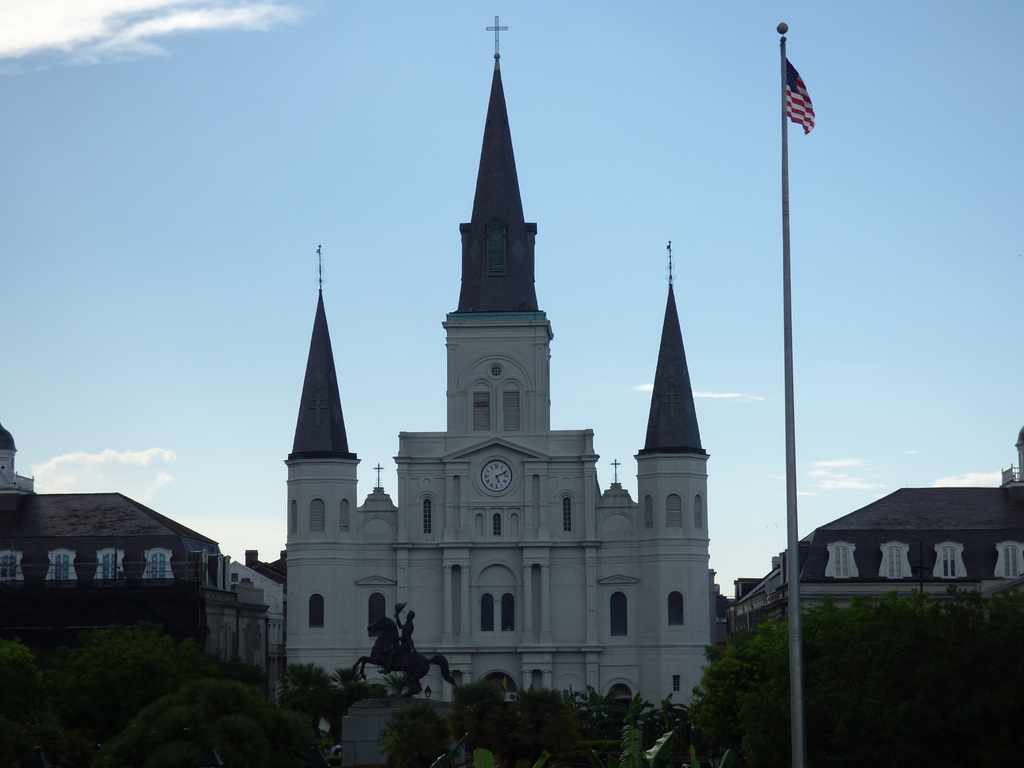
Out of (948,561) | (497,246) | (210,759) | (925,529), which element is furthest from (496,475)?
(210,759)

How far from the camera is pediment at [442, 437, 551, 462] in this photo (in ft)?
293

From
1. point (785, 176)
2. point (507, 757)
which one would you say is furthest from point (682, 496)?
point (785, 176)

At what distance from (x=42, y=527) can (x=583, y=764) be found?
44775 millimetres

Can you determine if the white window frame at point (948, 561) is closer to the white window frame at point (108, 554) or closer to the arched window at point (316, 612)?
the arched window at point (316, 612)

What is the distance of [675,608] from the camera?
289ft

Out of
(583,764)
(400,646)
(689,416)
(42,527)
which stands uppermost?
(689,416)

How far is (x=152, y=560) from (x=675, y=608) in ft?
89.1

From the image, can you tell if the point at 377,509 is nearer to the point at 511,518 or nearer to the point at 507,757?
the point at 511,518

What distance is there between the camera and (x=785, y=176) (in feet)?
119

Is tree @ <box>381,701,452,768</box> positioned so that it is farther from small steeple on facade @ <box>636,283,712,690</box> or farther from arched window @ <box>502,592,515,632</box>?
arched window @ <box>502,592,515,632</box>

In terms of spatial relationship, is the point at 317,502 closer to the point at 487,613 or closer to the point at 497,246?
the point at 487,613

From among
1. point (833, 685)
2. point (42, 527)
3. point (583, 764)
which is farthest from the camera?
point (42, 527)

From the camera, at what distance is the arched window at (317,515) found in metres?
89.9

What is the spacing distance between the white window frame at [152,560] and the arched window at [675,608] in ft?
84.5
